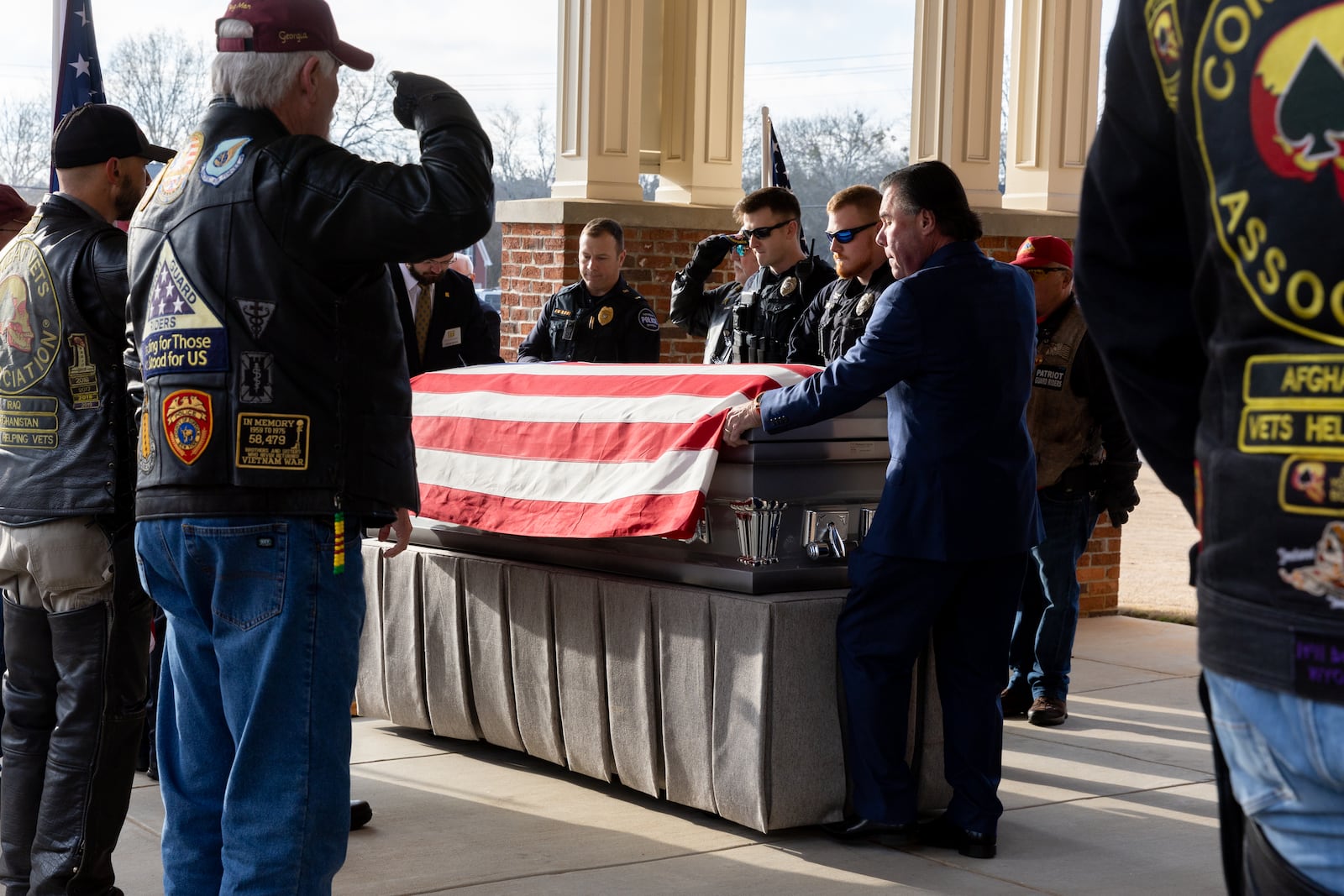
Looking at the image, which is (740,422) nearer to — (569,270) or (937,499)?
(937,499)

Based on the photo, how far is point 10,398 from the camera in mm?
3844

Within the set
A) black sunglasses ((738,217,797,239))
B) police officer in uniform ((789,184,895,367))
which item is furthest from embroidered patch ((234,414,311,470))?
black sunglasses ((738,217,797,239))

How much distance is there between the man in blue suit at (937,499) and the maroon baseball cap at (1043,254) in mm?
1850

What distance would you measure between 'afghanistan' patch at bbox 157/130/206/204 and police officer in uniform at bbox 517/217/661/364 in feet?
A: 14.6

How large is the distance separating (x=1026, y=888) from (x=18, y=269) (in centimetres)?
316

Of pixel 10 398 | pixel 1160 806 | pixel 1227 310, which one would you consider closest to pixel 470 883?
pixel 10 398

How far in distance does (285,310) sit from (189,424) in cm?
29

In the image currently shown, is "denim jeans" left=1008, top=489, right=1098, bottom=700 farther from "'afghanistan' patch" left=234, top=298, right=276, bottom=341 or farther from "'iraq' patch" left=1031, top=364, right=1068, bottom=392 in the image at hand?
"'afghanistan' patch" left=234, top=298, right=276, bottom=341

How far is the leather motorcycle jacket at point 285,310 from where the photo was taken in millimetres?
2793

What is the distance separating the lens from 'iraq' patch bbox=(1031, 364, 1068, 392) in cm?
640

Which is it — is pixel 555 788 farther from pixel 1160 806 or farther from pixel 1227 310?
pixel 1227 310

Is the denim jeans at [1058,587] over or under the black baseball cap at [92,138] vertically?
A: under

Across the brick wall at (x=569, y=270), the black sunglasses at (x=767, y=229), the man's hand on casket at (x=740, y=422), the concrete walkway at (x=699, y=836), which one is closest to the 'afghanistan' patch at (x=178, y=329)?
the concrete walkway at (x=699, y=836)

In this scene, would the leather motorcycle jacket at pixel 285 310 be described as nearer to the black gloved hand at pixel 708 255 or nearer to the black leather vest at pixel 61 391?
the black leather vest at pixel 61 391
